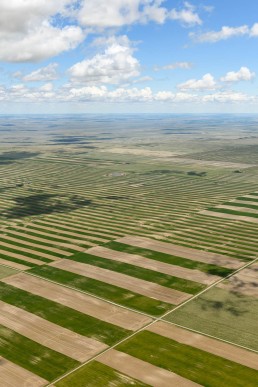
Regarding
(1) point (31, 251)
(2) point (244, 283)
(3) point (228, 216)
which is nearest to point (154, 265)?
(2) point (244, 283)

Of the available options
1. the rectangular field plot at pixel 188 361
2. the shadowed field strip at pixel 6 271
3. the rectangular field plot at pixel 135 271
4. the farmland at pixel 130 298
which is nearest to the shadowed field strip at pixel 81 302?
the farmland at pixel 130 298

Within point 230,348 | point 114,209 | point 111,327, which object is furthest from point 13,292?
point 114,209

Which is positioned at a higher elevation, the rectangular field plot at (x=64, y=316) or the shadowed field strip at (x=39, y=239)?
the shadowed field strip at (x=39, y=239)

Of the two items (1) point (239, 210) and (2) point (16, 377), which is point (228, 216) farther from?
(2) point (16, 377)

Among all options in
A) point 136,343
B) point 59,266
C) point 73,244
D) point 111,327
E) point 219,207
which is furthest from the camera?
point 219,207

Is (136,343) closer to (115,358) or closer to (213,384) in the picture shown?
(115,358)

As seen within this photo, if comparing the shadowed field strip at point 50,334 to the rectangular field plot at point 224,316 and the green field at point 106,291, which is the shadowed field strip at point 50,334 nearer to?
the green field at point 106,291
